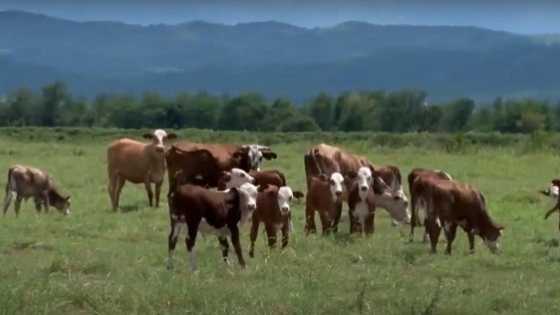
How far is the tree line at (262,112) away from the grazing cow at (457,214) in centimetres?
6437

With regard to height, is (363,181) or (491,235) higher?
(363,181)

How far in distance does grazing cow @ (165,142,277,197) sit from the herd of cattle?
0.05 ft

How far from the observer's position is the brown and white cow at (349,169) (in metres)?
17.8

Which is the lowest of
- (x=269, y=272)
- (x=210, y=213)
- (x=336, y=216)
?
(x=336, y=216)

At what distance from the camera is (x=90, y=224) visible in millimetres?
16469

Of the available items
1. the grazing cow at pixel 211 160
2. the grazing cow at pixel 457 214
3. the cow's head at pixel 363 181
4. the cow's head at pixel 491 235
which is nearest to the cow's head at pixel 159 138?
the grazing cow at pixel 211 160

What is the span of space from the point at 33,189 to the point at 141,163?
230 cm

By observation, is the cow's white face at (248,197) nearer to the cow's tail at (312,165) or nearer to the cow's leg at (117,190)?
the cow's tail at (312,165)

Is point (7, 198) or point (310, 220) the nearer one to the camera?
point (310, 220)

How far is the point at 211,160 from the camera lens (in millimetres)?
18000

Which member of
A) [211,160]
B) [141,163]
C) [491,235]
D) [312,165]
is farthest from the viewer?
[141,163]

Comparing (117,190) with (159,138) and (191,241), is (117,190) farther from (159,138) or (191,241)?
(191,241)

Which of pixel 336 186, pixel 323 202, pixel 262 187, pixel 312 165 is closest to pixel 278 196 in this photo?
pixel 262 187

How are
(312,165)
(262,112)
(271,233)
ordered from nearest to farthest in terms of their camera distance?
(271,233)
(312,165)
(262,112)
